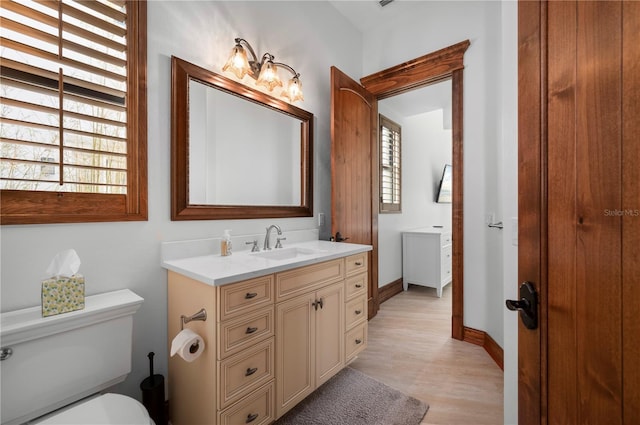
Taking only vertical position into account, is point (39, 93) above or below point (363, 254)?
above

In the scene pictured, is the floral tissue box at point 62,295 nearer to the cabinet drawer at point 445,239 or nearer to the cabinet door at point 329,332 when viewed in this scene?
the cabinet door at point 329,332

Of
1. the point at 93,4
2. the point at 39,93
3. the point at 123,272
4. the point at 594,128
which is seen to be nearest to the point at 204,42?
the point at 93,4

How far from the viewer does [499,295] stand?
2096 mm

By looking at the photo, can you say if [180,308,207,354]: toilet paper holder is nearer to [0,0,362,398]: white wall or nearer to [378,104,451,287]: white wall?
[0,0,362,398]: white wall

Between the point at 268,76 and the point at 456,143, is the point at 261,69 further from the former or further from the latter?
the point at 456,143

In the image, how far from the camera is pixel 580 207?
0.53 m

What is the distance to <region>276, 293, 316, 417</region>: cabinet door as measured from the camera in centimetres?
139

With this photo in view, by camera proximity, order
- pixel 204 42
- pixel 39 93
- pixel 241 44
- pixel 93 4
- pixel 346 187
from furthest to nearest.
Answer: pixel 346 187 → pixel 241 44 → pixel 204 42 → pixel 93 4 → pixel 39 93

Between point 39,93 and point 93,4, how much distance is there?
1.64 feet

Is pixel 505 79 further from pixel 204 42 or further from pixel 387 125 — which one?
pixel 387 125

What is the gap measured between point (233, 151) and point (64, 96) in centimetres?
83

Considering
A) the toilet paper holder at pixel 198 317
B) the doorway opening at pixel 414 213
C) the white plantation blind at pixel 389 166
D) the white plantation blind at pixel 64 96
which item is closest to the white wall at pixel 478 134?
the doorway opening at pixel 414 213

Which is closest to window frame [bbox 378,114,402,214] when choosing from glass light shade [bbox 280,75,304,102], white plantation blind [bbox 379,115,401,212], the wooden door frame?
white plantation blind [bbox 379,115,401,212]

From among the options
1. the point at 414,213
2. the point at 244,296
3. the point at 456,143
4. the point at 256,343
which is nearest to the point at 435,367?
the point at 256,343
